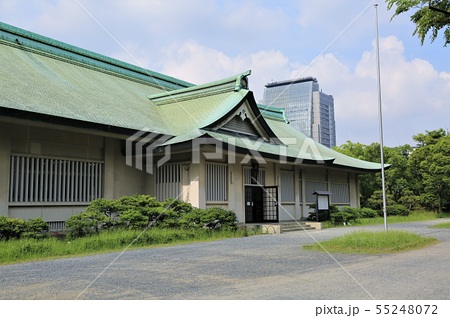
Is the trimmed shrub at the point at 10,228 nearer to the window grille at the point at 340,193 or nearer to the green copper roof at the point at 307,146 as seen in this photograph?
the green copper roof at the point at 307,146

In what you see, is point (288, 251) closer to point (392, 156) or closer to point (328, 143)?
point (392, 156)

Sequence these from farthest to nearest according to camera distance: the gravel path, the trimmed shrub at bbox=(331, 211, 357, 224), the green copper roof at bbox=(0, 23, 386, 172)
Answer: the trimmed shrub at bbox=(331, 211, 357, 224), the green copper roof at bbox=(0, 23, 386, 172), the gravel path

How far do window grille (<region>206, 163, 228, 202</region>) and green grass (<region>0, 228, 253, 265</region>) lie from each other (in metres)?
3.12

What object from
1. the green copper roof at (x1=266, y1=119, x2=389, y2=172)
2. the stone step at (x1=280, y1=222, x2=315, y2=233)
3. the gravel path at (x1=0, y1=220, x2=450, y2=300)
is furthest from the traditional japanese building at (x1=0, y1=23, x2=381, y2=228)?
the gravel path at (x1=0, y1=220, x2=450, y2=300)

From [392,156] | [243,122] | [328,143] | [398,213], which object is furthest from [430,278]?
[328,143]

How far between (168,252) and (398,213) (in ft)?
75.2

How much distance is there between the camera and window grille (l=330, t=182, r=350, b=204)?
27.4 metres

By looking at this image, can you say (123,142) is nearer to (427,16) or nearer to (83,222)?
(83,222)

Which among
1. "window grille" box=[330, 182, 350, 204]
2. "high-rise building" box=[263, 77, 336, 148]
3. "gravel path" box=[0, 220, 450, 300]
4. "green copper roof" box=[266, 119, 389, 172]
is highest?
"high-rise building" box=[263, 77, 336, 148]

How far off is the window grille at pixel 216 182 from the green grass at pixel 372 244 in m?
6.59

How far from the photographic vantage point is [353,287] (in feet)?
21.6

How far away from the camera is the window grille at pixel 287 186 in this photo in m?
23.3

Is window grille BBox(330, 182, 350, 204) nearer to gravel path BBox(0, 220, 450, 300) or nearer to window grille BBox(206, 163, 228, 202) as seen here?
window grille BBox(206, 163, 228, 202)

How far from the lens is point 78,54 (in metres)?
21.6
